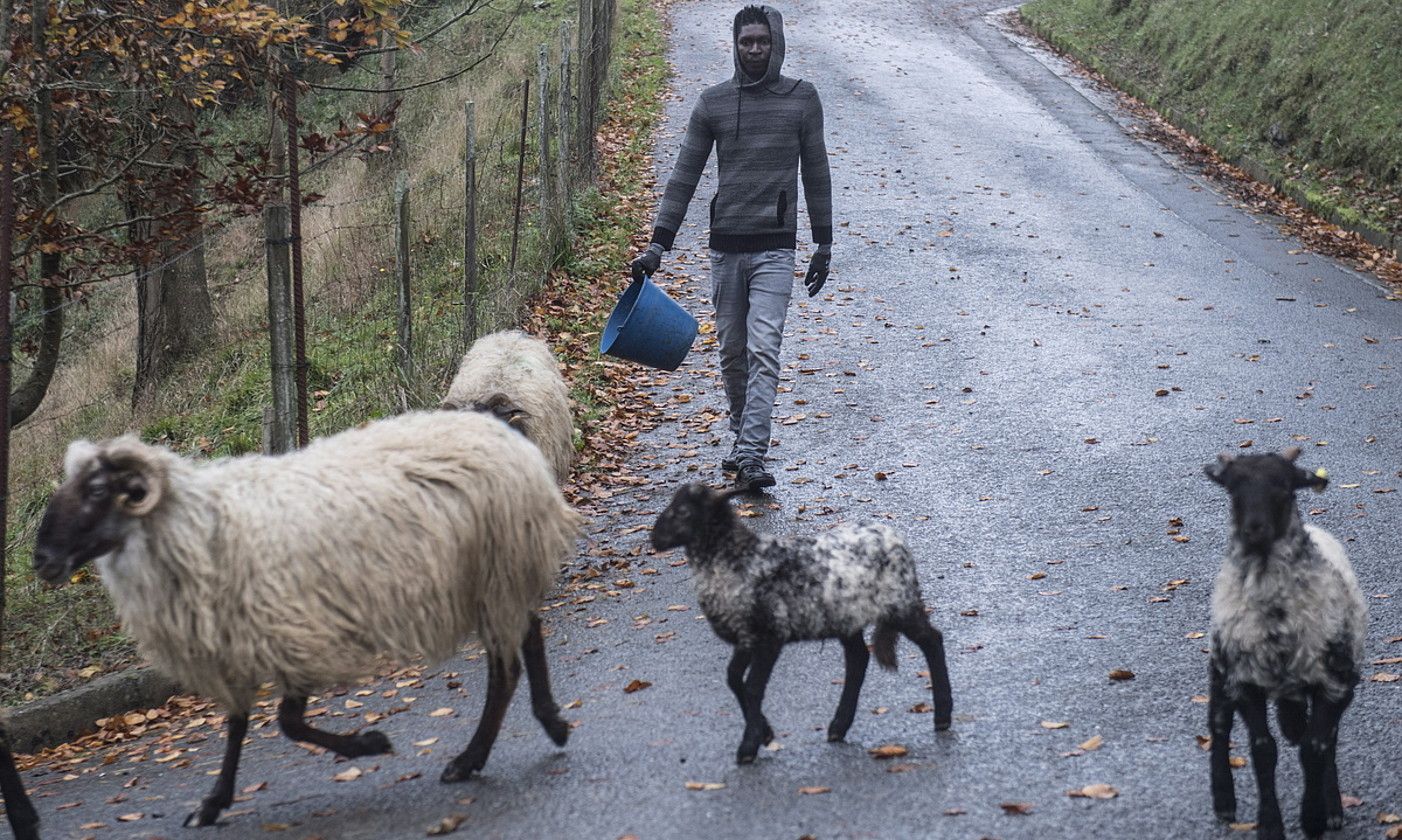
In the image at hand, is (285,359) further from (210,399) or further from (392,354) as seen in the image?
(210,399)

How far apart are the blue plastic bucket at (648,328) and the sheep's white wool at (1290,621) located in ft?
14.4

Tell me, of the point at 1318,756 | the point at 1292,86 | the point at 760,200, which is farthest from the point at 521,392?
the point at 1292,86

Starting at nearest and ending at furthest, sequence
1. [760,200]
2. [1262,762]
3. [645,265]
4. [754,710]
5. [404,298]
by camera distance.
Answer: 1. [1262,762]
2. [754,710]
3. [645,265]
4. [760,200]
5. [404,298]

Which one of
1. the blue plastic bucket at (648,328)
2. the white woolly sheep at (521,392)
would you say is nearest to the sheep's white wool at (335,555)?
the white woolly sheep at (521,392)

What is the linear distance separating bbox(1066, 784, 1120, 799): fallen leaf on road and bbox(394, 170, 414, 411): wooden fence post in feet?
19.3

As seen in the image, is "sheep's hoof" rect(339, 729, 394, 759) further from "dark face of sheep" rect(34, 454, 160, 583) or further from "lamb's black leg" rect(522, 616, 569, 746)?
"dark face of sheep" rect(34, 454, 160, 583)

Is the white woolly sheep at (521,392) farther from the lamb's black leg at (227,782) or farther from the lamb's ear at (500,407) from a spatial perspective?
the lamb's black leg at (227,782)

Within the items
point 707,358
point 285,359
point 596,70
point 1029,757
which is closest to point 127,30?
point 285,359

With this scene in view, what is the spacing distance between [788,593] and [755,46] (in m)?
4.27

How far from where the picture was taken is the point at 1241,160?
17812 millimetres

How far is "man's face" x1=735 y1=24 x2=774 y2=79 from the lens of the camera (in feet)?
27.6

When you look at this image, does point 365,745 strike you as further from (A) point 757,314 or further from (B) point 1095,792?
(A) point 757,314

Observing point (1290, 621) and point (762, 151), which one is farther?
point (762, 151)

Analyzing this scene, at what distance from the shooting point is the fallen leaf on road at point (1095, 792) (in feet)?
16.5
